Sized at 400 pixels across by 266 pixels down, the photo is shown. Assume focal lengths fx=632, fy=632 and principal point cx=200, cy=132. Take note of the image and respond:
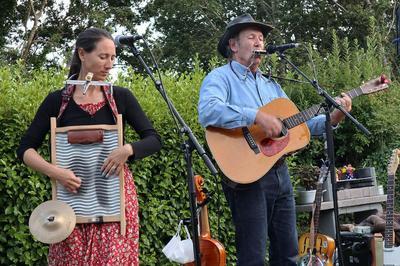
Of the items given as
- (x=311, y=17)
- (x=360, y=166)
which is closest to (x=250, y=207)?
(x=360, y=166)

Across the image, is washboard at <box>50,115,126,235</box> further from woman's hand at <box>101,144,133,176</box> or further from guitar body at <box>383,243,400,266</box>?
guitar body at <box>383,243,400,266</box>

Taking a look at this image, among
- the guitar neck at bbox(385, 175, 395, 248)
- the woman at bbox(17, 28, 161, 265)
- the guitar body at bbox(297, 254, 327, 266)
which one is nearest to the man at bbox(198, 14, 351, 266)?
the woman at bbox(17, 28, 161, 265)

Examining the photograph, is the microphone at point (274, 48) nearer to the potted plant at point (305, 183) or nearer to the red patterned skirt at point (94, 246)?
the red patterned skirt at point (94, 246)

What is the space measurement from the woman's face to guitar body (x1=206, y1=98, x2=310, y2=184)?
95 cm

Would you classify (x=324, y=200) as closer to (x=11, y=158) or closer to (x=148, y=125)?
(x=11, y=158)

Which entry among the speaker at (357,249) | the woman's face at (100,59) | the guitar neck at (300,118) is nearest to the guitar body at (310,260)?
the speaker at (357,249)

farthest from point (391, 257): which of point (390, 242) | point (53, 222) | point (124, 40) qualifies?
point (53, 222)

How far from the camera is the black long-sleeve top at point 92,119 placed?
9.61 feet

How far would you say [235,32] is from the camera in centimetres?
390

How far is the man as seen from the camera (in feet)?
11.6

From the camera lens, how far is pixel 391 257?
17.5 feet

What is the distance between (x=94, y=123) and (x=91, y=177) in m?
0.25

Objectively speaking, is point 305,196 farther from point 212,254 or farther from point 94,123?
point 94,123

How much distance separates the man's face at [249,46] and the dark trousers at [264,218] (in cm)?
66
